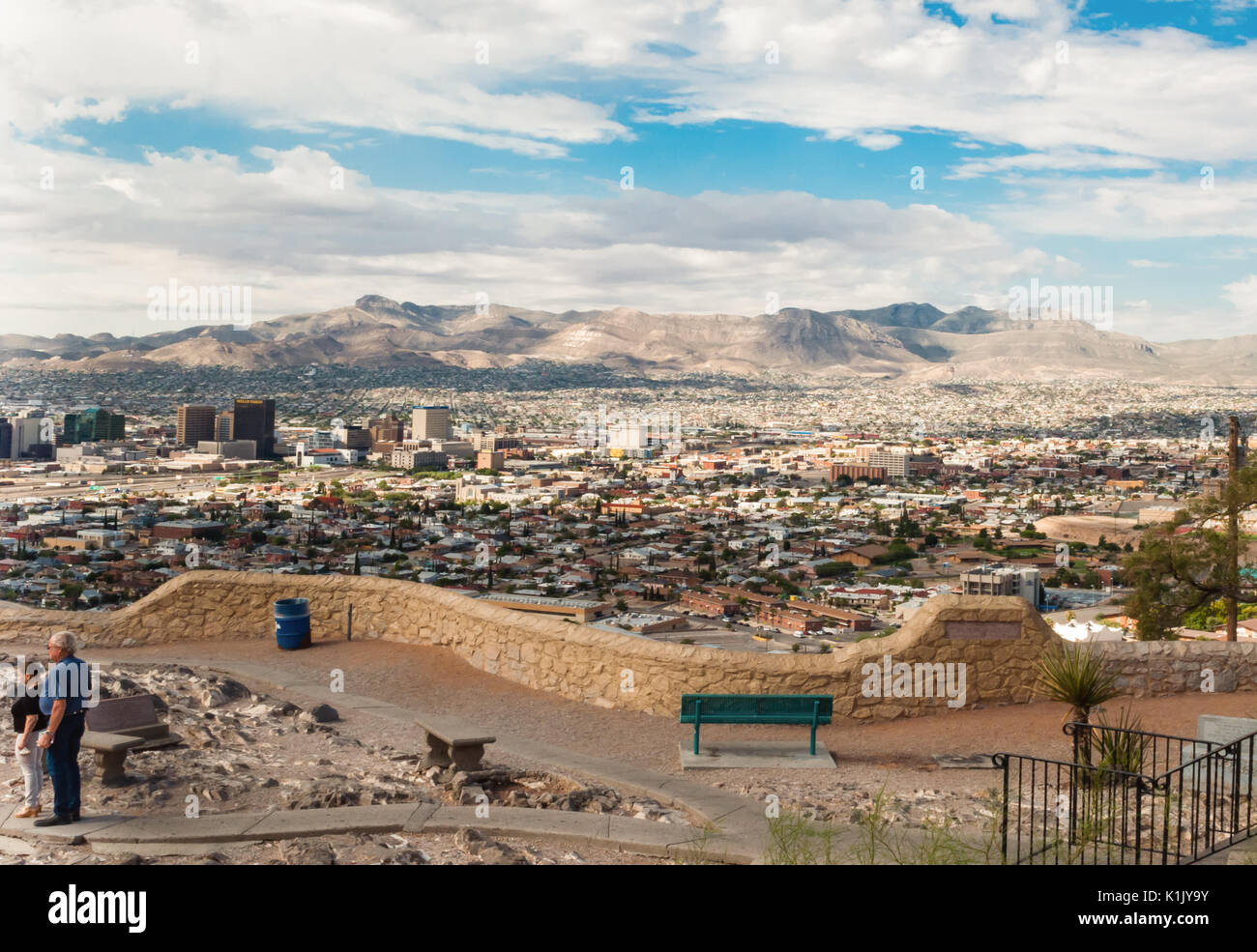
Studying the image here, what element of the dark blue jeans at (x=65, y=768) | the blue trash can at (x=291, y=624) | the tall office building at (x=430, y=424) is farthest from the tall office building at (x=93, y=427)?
the dark blue jeans at (x=65, y=768)

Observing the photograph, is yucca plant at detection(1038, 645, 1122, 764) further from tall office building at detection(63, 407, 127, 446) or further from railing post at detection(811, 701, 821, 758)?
tall office building at detection(63, 407, 127, 446)

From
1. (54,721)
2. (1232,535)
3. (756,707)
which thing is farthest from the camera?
(1232,535)

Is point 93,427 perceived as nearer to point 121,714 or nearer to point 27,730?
point 121,714

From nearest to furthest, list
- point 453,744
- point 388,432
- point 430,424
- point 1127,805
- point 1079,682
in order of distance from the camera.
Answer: point 1127,805
point 453,744
point 1079,682
point 388,432
point 430,424

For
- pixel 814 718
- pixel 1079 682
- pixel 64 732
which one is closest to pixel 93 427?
pixel 814 718

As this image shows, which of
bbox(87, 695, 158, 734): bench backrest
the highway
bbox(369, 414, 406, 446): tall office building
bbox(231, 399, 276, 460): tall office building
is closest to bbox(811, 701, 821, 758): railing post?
bbox(87, 695, 158, 734): bench backrest

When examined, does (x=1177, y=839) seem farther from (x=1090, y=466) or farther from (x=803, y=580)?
(x=1090, y=466)
